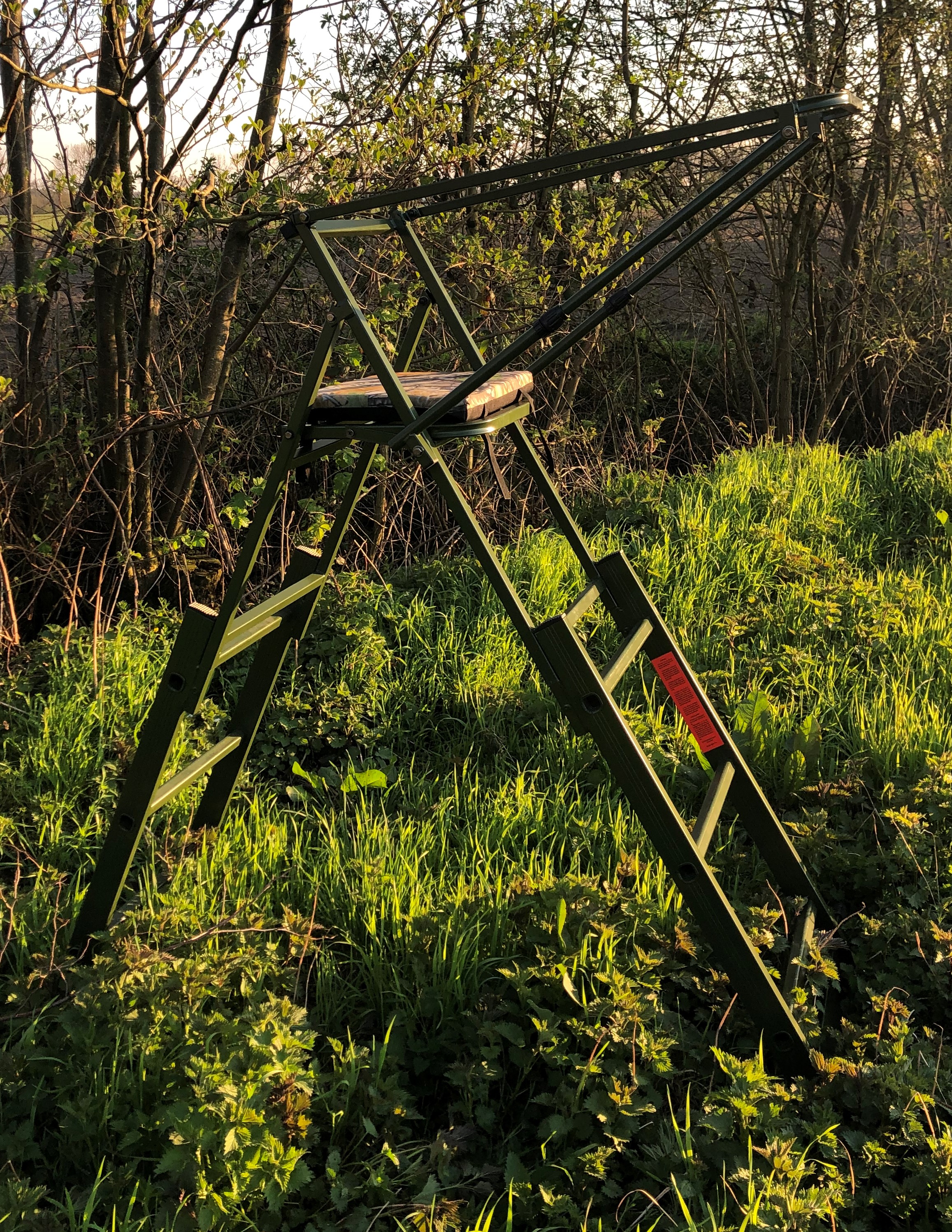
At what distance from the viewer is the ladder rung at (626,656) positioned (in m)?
2.08

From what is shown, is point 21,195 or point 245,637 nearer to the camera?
point 245,637

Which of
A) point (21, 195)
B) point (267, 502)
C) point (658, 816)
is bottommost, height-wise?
point (658, 816)

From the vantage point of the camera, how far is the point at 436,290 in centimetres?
238

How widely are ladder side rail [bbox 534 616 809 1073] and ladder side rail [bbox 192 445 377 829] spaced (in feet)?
2.64

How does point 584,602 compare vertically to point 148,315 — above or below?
below

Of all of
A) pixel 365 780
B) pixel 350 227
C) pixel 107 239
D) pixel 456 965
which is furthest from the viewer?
pixel 107 239

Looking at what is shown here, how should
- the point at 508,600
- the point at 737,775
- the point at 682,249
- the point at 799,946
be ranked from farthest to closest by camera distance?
the point at 737,775 → the point at 799,946 → the point at 508,600 → the point at 682,249

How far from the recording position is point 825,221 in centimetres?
700

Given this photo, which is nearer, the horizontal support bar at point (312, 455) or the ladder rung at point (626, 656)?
the ladder rung at point (626, 656)

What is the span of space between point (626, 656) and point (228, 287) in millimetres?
2371

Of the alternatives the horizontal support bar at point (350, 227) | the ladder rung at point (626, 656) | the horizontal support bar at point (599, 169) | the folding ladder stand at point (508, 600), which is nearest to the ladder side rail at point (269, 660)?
the folding ladder stand at point (508, 600)

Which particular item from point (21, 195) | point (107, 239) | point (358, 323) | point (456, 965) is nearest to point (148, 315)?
point (107, 239)

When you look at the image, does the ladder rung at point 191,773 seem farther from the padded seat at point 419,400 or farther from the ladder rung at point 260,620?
the padded seat at point 419,400

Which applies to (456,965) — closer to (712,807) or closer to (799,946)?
(712,807)
